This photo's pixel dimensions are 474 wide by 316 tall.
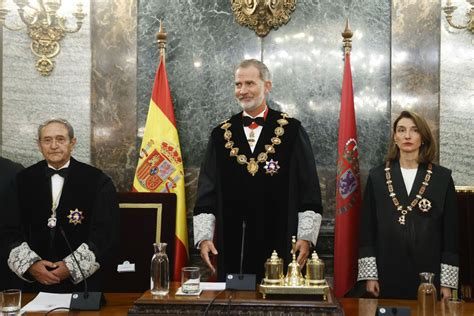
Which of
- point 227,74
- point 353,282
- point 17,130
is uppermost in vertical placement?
point 227,74

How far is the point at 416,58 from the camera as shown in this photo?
15.3ft

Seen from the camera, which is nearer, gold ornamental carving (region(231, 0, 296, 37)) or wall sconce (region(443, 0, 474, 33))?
wall sconce (region(443, 0, 474, 33))

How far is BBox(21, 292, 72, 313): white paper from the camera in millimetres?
2562

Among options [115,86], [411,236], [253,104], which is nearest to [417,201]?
[411,236]

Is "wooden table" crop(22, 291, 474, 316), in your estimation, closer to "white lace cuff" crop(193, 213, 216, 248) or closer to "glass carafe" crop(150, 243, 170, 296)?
"glass carafe" crop(150, 243, 170, 296)

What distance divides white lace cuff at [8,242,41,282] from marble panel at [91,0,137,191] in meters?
1.72

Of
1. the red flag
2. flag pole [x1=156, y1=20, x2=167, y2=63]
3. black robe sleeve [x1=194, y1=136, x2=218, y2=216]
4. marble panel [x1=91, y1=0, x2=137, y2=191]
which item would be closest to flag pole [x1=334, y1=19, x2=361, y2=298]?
the red flag

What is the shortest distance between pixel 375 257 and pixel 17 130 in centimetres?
295

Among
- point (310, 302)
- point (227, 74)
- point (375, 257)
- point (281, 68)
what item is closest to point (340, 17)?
point (281, 68)

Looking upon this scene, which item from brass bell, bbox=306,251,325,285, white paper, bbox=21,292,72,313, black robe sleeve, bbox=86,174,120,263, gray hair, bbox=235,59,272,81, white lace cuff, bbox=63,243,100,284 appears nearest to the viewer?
brass bell, bbox=306,251,325,285

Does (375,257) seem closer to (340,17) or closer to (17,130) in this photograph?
(340,17)

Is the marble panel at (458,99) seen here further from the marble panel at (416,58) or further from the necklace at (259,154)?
the necklace at (259,154)

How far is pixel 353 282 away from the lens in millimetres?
4418

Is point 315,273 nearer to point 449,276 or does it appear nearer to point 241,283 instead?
point 241,283
